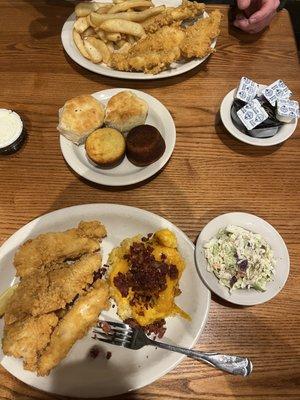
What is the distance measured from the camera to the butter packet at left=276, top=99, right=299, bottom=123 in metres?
1.82

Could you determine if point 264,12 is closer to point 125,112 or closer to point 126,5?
point 126,5

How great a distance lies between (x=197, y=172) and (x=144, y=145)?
1.09ft

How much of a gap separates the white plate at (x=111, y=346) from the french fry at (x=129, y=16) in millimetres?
1166

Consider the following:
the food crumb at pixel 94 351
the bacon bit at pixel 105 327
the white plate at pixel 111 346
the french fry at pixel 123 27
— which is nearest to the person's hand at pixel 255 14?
the french fry at pixel 123 27

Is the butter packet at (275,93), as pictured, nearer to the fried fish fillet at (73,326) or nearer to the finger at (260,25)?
the finger at (260,25)

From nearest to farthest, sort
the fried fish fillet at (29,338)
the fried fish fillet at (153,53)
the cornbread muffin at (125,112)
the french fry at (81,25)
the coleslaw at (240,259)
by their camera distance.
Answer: the fried fish fillet at (29,338) < the coleslaw at (240,259) < the cornbread muffin at (125,112) < the fried fish fillet at (153,53) < the french fry at (81,25)

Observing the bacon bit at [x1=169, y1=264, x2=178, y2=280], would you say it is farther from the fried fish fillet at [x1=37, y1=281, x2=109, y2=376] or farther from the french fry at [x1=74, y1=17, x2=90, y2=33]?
the french fry at [x1=74, y1=17, x2=90, y2=33]

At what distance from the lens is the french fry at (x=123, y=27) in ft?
6.93

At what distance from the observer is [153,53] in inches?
83.6

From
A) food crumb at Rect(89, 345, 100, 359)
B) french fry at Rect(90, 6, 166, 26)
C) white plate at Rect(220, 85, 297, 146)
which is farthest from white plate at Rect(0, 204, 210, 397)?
french fry at Rect(90, 6, 166, 26)

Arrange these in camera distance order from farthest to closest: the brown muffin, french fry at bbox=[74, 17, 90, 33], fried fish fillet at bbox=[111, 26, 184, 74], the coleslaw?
french fry at bbox=[74, 17, 90, 33]
fried fish fillet at bbox=[111, 26, 184, 74]
the brown muffin
the coleslaw

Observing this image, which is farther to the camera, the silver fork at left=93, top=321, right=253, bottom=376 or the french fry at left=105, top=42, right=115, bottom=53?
the french fry at left=105, top=42, right=115, bottom=53

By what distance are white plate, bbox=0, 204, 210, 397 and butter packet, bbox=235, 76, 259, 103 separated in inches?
31.1

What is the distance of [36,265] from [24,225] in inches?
9.5
